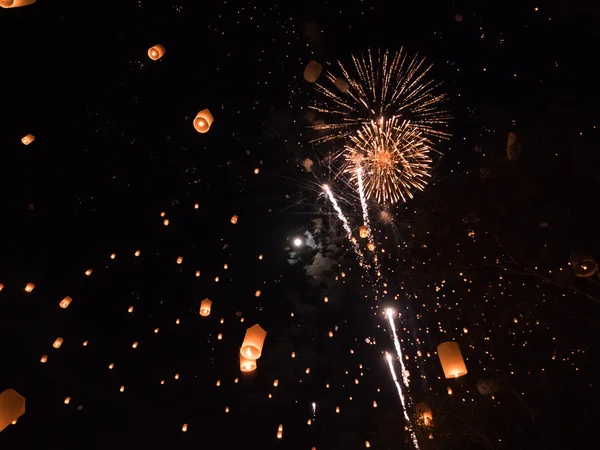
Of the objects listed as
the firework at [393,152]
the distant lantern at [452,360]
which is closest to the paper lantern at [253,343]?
the distant lantern at [452,360]

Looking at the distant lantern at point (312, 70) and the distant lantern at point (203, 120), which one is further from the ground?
the distant lantern at point (312, 70)

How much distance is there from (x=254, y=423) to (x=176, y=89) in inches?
392

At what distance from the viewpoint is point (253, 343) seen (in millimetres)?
3191

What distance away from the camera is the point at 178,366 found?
7945mm

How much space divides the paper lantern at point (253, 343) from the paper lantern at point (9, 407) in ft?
5.82

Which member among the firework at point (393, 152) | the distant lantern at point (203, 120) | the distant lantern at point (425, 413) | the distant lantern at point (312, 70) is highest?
the firework at point (393, 152)

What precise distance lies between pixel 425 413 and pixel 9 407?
687 cm

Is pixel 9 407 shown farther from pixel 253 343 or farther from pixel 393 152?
pixel 393 152

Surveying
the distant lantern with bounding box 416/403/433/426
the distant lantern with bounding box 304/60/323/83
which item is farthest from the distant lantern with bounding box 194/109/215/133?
the distant lantern with bounding box 416/403/433/426

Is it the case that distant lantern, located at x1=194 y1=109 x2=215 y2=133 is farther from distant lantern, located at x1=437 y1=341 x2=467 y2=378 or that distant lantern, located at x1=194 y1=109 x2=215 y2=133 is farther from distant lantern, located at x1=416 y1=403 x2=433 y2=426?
distant lantern, located at x1=416 y1=403 x2=433 y2=426

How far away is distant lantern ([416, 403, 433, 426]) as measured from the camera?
723 centimetres

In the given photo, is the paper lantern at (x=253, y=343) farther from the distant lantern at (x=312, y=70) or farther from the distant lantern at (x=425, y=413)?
the distant lantern at (x=425, y=413)

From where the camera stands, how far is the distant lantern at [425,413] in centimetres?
723

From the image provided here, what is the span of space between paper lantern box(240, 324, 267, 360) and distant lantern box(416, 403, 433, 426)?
5500mm
